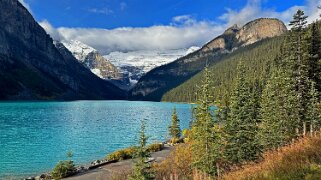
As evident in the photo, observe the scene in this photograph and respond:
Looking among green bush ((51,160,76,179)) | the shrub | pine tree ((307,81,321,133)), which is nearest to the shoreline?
green bush ((51,160,76,179))

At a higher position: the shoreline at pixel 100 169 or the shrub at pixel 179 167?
the shrub at pixel 179 167

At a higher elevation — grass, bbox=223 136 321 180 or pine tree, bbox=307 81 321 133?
pine tree, bbox=307 81 321 133

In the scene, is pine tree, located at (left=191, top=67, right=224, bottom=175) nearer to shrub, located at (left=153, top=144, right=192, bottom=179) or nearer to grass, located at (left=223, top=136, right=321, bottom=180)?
shrub, located at (left=153, top=144, right=192, bottom=179)

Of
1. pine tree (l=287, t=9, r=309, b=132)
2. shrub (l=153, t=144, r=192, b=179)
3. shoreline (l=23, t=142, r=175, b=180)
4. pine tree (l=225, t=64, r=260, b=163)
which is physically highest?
pine tree (l=287, t=9, r=309, b=132)

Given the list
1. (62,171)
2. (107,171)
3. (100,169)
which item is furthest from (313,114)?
(62,171)

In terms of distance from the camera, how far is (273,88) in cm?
4444

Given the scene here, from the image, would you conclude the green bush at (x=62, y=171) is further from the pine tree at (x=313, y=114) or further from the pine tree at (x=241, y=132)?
the pine tree at (x=313, y=114)

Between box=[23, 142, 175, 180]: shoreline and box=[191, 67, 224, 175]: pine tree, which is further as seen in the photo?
box=[23, 142, 175, 180]: shoreline

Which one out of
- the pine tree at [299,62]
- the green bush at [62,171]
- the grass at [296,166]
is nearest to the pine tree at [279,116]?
the pine tree at [299,62]

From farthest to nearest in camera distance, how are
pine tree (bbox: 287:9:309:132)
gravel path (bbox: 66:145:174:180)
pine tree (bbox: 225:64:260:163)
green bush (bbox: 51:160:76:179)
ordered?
pine tree (bbox: 287:9:309:132) → green bush (bbox: 51:160:76:179) → gravel path (bbox: 66:145:174:180) → pine tree (bbox: 225:64:260:163)

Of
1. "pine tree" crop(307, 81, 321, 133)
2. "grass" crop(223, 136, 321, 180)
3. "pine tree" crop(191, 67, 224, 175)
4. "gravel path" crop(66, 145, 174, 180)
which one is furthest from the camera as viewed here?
"pine tree" crop(307, 81, 321, 133)

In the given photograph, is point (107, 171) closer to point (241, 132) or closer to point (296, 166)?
point (241, 132)

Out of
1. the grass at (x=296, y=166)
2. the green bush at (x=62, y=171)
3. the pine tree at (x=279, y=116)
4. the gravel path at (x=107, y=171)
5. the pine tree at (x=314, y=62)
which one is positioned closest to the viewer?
the grass at (x=296, y=166)

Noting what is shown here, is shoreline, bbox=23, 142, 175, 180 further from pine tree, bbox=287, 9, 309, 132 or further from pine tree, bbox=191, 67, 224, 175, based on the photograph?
pine tree, bbox=287, 9, 309, 132
